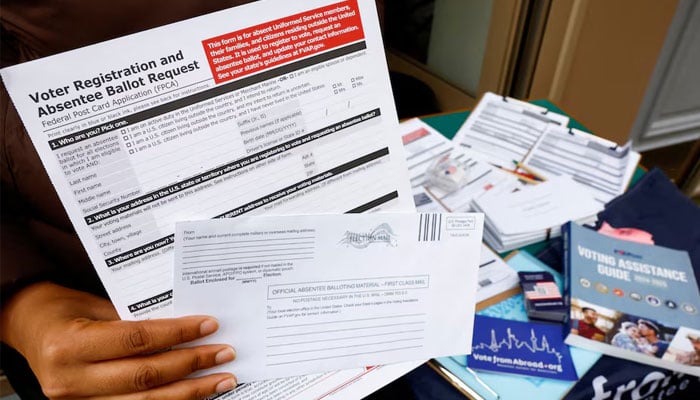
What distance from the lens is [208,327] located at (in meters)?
0.45

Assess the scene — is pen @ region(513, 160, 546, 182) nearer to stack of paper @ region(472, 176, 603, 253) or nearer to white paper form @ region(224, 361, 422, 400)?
stack of paper @ region(472, 176, 603, 253)

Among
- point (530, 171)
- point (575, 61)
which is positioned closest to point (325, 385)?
point (530, 171)

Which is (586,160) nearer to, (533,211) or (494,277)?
(533,211)

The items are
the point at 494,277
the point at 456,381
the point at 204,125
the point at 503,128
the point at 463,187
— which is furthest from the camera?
the point at 503,128

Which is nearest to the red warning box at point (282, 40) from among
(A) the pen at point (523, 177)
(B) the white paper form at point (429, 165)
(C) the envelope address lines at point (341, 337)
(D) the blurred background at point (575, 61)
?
(C) the envelope address lines at point (341, 337)

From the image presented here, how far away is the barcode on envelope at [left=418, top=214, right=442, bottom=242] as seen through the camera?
49cm

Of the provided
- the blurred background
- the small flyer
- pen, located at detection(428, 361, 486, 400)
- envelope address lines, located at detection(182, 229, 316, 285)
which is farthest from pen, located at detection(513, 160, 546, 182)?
the blurred background

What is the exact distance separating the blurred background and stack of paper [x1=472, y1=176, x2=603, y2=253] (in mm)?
933

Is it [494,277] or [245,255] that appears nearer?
[245,255]

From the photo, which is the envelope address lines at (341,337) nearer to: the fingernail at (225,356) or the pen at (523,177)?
the fingernail at (225,356)

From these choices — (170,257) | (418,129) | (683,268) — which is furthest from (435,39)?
(170,257)

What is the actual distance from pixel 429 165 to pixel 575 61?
3.94ft

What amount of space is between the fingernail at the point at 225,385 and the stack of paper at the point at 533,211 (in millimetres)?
612

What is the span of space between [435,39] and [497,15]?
2.06 feet
